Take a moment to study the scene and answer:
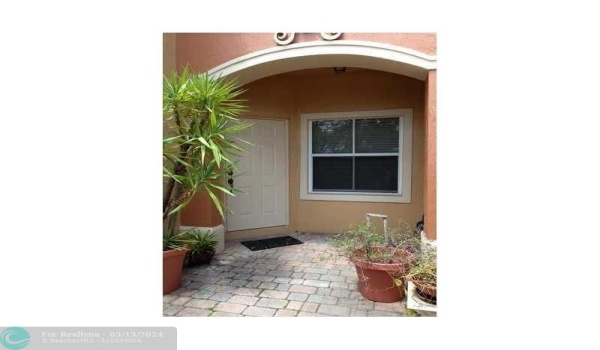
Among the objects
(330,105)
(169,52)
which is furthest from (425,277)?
(169,52)

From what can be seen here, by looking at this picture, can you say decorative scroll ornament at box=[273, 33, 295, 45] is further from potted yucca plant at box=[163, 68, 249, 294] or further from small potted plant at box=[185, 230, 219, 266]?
small potted plant at box=[185, 230, 219, 266]

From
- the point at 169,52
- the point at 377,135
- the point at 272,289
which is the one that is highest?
the point at 169,52

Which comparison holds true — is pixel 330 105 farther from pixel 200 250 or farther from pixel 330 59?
pixel 200 250

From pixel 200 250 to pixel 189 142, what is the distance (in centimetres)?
131

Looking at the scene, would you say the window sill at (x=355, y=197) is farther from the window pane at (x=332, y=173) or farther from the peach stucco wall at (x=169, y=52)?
the peach stucco wall at (x=169, y=52)

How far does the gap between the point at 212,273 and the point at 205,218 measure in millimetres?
769

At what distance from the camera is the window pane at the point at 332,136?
164 inches

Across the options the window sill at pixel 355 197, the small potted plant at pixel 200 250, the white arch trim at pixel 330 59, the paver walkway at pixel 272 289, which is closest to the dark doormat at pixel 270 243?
the paver walkway at pixel 272 289

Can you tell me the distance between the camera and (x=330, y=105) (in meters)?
4.18

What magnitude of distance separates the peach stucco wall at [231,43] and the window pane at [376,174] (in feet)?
5.44

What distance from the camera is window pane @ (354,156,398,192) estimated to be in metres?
4.00

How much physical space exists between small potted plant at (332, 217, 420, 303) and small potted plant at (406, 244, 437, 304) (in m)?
0.15

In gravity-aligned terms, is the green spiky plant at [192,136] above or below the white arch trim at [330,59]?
below
